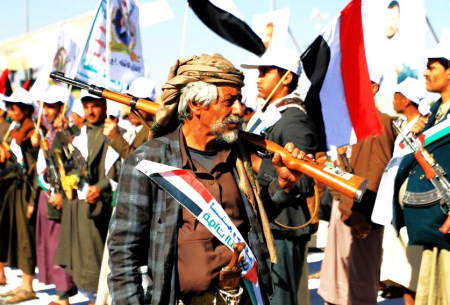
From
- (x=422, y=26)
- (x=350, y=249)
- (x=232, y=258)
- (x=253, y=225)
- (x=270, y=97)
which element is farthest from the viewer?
(x=422, y=26)

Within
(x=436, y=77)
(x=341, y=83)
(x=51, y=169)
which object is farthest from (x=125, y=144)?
(x=436, y=77)

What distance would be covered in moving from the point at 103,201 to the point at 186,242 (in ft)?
13.6

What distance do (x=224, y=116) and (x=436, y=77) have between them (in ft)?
8.27

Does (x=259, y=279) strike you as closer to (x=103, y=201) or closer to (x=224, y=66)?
(x=224, y=66)

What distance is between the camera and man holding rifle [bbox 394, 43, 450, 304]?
5.19 meters

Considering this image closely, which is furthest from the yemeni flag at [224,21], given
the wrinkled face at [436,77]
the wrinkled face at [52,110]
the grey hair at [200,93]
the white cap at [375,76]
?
the grey hair at [200,93]

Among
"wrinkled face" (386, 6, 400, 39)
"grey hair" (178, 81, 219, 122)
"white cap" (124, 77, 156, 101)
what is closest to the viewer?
"grey hair" (178, 81, 219, 122)

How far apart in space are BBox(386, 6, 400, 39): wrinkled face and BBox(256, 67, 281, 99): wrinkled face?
4.16 m

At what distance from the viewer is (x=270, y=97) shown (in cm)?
562

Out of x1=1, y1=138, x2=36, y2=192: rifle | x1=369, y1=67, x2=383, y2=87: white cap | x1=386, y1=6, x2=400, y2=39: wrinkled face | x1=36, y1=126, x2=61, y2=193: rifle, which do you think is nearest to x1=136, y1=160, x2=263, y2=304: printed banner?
x1=369, y1=67, x2=383, y2=87: white cap

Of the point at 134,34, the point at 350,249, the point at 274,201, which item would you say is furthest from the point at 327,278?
the point at 274,201

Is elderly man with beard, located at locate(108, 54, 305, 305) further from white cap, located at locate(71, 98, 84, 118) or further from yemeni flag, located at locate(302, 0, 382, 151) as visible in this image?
white cap, located at locate(71, 98, 84, 118)

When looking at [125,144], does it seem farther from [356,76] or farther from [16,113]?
[356,76]

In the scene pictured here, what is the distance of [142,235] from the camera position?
3.42 metres
